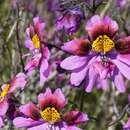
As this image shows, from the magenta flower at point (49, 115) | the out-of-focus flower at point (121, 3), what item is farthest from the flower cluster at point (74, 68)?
the out-of-focus flower at point (121, 3)

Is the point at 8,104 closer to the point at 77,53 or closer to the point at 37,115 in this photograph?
the point at 37,115

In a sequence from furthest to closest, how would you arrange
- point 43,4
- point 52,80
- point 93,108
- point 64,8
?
point 43,4
point 93,108
point 52,80
point 64,8

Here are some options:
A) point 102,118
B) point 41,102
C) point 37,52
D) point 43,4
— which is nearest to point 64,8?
point 37,52

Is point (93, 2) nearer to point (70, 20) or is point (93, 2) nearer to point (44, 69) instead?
point (70, 20)

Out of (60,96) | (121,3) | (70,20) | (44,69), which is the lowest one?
(121,3)

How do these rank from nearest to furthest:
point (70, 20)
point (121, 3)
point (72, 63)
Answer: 1. point (72, 63)
2. point (70, 20)
3. point (121, 3)

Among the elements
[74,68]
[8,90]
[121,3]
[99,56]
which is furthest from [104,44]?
[121,3]

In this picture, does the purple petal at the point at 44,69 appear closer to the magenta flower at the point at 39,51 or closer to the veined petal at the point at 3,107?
the magenta flower at the point at 39,51
